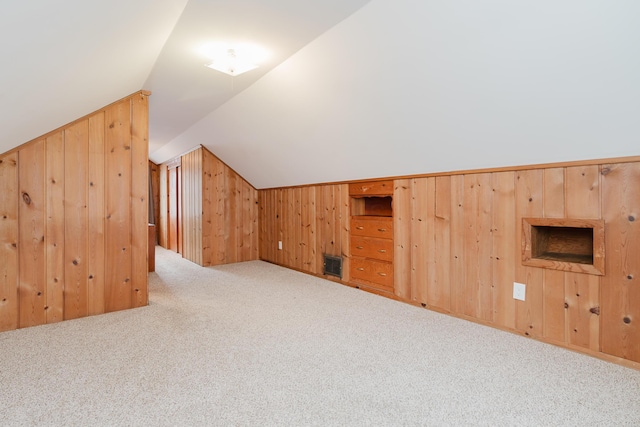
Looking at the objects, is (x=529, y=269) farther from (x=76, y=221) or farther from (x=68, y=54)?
(x=76, y=221)

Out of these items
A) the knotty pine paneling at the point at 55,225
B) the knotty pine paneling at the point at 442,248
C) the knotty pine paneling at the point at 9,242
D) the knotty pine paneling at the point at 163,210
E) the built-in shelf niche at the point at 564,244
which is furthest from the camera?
the knotty pine paneling at the point at 163,210

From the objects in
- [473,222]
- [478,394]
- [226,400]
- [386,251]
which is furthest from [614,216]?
[226,400]

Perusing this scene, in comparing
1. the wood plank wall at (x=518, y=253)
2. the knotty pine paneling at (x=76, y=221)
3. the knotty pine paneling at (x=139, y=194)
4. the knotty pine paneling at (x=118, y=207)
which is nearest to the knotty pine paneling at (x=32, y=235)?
the knotty pine paneling at (x=76, y=221)

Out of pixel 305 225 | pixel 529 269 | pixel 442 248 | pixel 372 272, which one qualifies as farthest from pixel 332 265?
pixel 529 269

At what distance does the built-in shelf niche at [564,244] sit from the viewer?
2025 mm

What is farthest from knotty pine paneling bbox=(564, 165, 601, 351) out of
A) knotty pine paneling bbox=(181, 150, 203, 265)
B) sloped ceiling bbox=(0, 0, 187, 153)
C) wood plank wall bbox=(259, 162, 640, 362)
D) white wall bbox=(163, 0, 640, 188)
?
knotty pine paneling bbox=(181, 150, 203, 265)

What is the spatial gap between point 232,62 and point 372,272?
2423 millimetres

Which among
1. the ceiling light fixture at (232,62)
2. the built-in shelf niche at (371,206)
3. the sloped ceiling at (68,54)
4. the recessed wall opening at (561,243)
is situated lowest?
the recessed wall opening at (561,243)

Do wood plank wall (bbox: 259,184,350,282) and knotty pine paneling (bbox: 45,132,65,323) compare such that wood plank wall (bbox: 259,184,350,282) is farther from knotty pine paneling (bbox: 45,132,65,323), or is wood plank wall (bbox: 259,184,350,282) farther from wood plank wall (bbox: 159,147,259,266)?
knotty pine paneling (bbox: 45,132,65,323)

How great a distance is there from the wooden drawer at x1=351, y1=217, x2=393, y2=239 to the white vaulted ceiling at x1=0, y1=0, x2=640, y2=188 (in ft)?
1.96

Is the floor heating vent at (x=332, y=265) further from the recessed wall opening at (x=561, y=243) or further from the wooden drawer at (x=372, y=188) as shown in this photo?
the recessed wall opening at (x=561, y=243)

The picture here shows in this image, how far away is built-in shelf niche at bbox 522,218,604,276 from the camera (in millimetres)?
2025

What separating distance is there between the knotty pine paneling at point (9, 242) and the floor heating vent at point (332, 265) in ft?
9.63

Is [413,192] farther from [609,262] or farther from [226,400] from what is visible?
[226,400]
